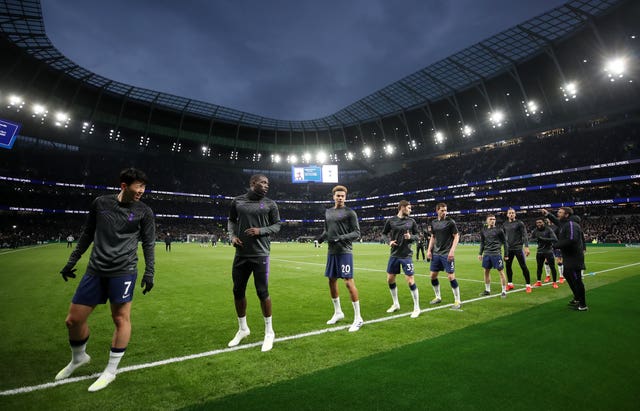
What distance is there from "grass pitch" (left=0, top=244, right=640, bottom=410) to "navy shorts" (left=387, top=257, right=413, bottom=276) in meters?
0.91

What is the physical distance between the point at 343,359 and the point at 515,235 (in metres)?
7.72

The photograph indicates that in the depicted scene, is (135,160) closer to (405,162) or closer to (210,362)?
(405,162)

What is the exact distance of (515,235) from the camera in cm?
915

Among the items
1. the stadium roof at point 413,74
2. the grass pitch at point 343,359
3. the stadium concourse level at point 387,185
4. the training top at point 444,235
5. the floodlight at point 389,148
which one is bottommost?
the grass pitch at point 343,359

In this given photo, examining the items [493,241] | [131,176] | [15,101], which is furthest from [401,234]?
[15,101]

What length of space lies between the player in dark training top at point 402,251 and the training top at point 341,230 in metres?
0.88

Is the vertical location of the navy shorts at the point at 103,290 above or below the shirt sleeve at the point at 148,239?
below

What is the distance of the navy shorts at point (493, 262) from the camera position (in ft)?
27.4

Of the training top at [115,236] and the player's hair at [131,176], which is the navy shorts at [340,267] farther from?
the player's hair at [131,176]

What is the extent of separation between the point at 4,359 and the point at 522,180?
65.2 metres

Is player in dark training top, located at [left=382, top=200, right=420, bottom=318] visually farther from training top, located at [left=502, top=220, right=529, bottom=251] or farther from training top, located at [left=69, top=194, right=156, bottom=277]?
training top, located at [left=69, top=194, right=156, bottom=277]

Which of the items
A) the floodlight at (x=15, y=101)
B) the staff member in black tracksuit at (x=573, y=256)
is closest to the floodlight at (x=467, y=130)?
the staff member in black tracksuit at (x=573, y=256)

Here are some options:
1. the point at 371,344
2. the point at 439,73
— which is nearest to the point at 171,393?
the point at 371,344

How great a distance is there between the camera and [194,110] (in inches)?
2581
